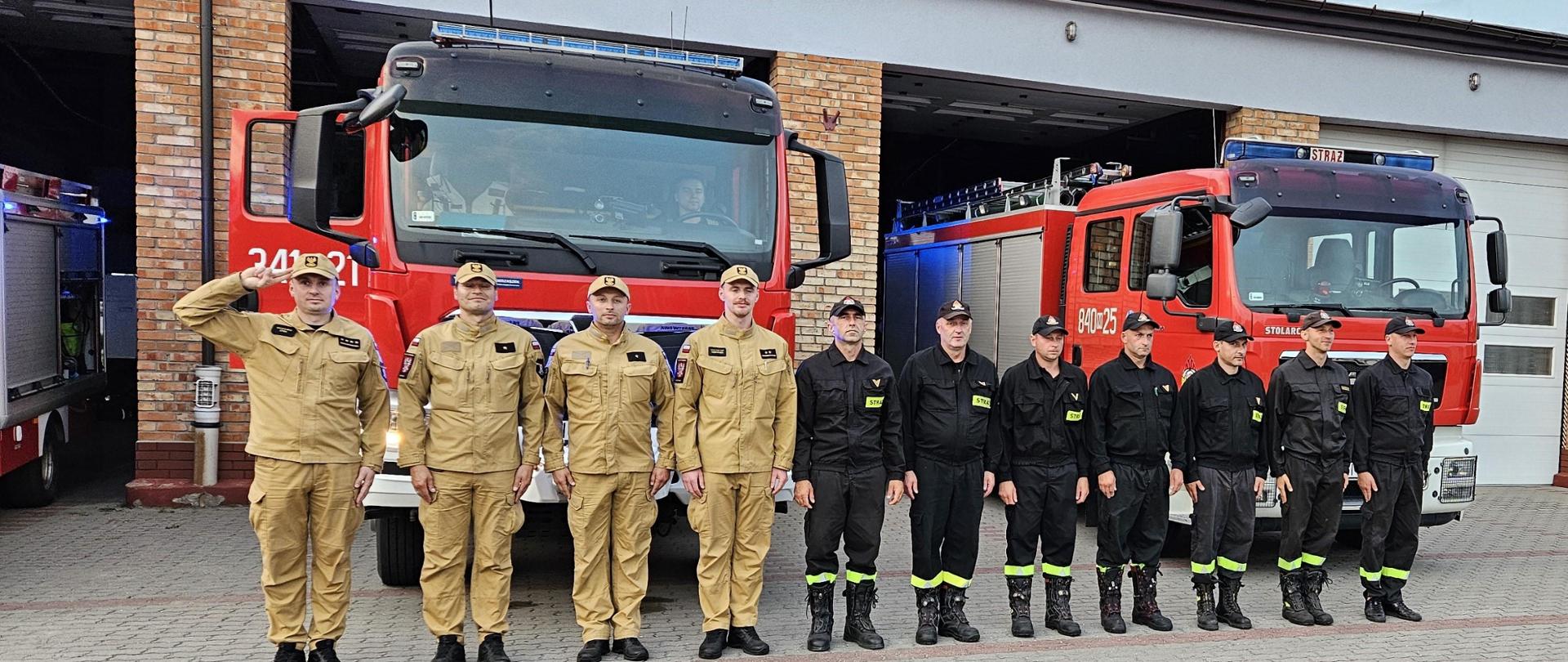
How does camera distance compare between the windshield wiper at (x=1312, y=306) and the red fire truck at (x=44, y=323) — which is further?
the red fire truck at (x=44, y=323)

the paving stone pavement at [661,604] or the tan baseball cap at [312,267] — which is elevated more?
the tan baseball cap at [312,267]

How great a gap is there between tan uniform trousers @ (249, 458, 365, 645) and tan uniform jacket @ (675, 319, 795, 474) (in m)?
1.43

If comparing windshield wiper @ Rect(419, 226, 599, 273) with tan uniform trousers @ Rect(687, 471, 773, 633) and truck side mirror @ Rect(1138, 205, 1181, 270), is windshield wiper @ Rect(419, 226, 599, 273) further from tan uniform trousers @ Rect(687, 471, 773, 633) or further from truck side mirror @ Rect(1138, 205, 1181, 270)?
truck side mirror @ Rect(1138, 205, 1181, 270)

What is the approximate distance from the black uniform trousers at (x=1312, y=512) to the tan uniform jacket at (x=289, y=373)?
4.76m

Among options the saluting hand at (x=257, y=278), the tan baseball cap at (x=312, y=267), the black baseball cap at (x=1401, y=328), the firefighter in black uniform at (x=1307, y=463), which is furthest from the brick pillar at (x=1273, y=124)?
the saluting hand at (x=257, y=278)

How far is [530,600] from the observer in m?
5.63

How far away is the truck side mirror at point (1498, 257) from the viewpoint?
6879mm

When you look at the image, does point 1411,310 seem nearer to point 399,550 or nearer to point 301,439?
point 399,550

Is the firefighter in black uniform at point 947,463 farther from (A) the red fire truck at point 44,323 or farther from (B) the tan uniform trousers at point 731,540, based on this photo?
(A) the red fire truck at point 44,323

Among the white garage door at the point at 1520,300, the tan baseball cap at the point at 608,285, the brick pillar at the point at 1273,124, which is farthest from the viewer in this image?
the white garage door at the point at 1520,300

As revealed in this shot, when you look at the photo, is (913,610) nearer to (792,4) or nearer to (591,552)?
(591,552)

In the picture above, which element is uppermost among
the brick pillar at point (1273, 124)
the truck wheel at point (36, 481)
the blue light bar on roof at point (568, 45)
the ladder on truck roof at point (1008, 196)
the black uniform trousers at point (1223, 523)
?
the brick pillar at point (1273, 124)

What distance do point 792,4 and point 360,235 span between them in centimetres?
506

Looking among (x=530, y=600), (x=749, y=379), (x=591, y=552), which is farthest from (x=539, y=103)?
(x=530, y=600)
